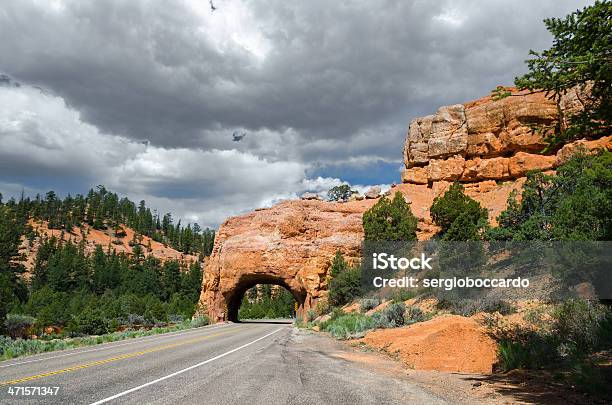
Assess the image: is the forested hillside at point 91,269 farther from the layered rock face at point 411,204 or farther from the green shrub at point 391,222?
the green shrub at point 391,222

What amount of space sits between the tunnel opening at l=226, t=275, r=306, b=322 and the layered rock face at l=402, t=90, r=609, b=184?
2613cm

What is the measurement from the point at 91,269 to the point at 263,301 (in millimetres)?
43112

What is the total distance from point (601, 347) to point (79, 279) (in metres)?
101

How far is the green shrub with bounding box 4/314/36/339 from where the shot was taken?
5009 cm

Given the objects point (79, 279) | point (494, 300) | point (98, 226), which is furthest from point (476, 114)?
point (98, 226)

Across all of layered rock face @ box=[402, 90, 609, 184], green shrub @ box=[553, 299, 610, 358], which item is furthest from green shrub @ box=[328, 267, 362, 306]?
layered rock face @ box=[402, 90, 609, 184]

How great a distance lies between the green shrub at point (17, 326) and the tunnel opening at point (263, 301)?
25249 mm

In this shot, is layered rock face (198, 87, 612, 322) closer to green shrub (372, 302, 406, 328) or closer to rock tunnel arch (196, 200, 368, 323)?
rock tunnel arch (196, 200, 368, 323)

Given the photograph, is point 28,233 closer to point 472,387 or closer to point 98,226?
point 98,226

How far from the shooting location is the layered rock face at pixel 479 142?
5516 centimetres

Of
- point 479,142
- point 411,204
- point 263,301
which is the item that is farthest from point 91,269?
point 479,142

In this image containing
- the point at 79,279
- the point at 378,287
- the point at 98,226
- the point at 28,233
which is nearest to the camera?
the point at 378,287

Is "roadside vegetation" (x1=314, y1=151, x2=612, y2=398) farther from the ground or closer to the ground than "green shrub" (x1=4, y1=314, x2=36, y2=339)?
farther from the ground

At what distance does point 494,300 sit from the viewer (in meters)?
19.0
